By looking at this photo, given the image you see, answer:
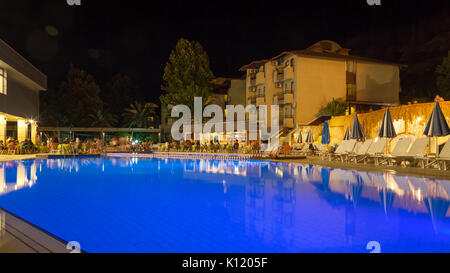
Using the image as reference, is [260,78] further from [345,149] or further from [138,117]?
[345,149]

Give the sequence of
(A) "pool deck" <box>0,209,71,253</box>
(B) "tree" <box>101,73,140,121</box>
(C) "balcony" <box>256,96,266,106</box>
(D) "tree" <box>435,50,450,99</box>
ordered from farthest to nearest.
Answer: (B) "tree" <box>101,73,140,121</box> → (C) "balcony" <box>256,96,266,106</box> → (D) "tree" <box>435,50,450,99</box> → (A) "pool deck" <box>0,209,71,253</box>

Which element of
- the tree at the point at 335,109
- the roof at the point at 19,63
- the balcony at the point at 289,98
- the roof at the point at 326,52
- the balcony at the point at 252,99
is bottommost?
the tree at the point at 335,109

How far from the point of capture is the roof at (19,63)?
19447mm

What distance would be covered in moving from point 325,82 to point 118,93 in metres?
33.0

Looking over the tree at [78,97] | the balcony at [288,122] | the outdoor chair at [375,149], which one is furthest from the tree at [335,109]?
the tree at [78,97]

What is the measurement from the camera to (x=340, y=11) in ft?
120

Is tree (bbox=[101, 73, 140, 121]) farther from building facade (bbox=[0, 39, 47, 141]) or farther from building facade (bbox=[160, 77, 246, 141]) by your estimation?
building facade (bbox=[0, 39, 47, 141])

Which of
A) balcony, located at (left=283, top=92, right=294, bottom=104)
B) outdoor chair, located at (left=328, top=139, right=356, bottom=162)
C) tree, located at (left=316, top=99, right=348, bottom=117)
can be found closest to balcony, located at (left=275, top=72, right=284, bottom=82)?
balcony, located at (left=283, top=92, right=294, bottom=104)

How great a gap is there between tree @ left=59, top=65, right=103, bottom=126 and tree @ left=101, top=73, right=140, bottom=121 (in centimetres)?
430

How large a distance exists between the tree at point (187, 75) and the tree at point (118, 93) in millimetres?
18425

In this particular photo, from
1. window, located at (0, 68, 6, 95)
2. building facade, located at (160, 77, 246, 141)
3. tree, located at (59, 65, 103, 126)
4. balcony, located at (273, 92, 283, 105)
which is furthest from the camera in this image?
tree, located at (59, 65, 103, 126)

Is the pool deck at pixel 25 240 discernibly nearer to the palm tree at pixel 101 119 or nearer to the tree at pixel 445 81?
the tree at pixel 445 81

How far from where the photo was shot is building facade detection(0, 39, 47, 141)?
20.8m

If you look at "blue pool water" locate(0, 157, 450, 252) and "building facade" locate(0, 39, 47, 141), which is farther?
"building facade" locate(0, 39, 47, 141)
